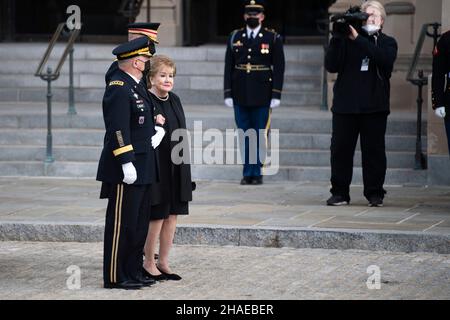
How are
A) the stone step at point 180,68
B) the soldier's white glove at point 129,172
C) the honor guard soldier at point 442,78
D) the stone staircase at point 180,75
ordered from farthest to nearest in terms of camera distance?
the stone step at point 180,68 → the stone staircase at point 180,75 → the honor guard soldier at point 442,78 → the soldier's white glove at point 129,172

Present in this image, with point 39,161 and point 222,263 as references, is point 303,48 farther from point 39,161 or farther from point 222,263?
point 222,263

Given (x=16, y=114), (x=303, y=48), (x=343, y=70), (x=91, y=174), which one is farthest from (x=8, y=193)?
(x=303, y=48)

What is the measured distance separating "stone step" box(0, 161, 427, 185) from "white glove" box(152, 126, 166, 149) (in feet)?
17.4

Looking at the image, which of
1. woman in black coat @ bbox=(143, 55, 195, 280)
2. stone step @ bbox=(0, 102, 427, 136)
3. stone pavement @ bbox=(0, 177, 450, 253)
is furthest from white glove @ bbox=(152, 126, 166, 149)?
stone step @ bbox=(0, 102, 427, 136)

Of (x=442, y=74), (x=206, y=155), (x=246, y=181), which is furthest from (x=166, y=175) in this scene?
(x=206, y=155)

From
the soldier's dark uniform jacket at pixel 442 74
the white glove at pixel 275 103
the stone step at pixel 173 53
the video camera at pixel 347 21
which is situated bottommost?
the white glove at pixel 275 103

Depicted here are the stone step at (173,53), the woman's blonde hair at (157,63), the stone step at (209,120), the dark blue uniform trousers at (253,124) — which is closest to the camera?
the woman's blonde hair at (157,63)

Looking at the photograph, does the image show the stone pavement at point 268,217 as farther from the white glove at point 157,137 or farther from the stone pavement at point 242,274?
the white glove at point 157,137

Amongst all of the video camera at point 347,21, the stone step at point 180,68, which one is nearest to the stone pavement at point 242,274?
the video camera at point 347,21

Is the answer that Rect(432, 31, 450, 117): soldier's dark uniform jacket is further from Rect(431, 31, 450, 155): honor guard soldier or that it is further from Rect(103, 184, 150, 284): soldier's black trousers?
Rect(103, 184, 150, 284): soldier's black trousers

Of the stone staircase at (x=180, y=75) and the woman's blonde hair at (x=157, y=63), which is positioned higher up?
the woman's blonde hair at (x=157, y=63)

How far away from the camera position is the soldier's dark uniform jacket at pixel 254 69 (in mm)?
14844

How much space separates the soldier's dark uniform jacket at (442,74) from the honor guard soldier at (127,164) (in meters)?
3.81

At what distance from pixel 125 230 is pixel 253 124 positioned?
547 centimetres
